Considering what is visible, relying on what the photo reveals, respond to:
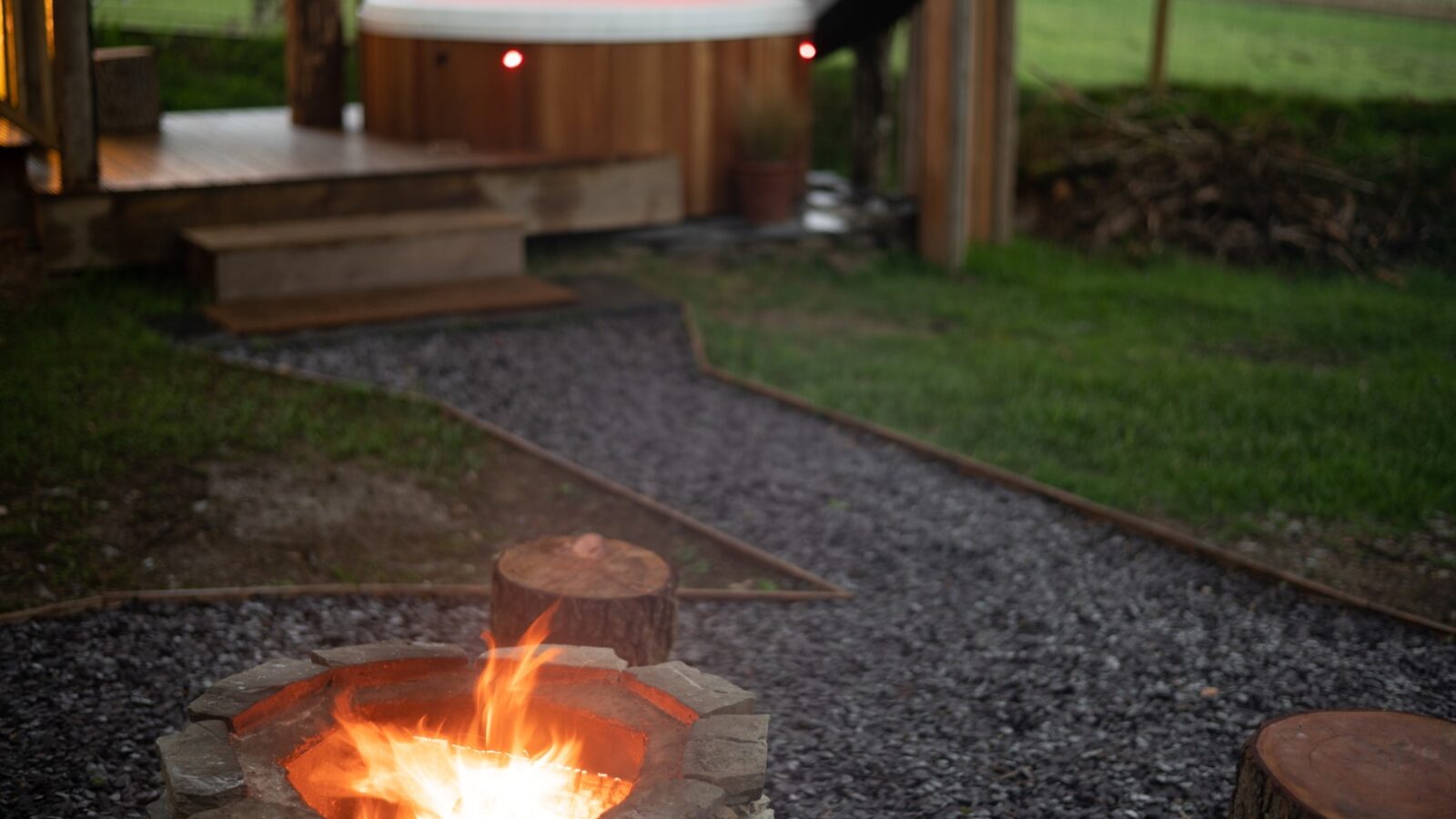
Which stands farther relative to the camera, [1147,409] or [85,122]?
[85,122]

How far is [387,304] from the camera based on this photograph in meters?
7.15

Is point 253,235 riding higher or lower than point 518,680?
higher

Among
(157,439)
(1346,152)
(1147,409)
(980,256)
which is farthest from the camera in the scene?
(1346,152)

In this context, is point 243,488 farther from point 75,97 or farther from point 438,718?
point 75,97

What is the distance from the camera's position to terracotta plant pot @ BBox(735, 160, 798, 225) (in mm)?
8859

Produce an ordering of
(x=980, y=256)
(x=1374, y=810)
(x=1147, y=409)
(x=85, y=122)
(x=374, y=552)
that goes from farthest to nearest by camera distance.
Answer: (x=980, y=256) < (x=85, y=122) < (x=1147, y=409) < (x=374, y=552) < (x=1374, y=810)

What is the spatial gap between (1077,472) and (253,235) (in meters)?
3.97

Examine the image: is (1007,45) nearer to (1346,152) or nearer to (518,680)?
(1346,152)

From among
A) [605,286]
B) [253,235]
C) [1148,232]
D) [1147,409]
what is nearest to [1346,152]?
[1148,232]

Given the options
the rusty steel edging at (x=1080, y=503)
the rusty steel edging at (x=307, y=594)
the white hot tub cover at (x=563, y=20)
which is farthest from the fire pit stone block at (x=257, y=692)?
the white hot tub cover at (x=563, y=20)

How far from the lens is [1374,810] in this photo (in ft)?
8.41

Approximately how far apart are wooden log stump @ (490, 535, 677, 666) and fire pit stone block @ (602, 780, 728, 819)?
91cm

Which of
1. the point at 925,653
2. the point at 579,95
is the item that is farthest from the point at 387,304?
the point at 925,653

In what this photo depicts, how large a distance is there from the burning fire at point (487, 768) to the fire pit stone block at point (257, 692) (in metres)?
0.12
